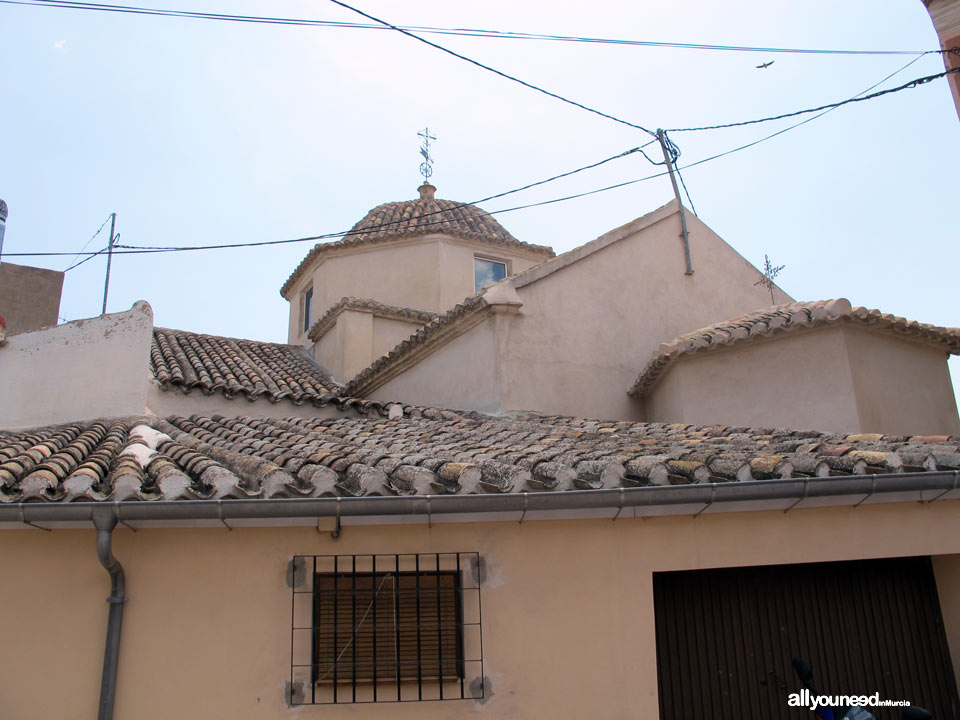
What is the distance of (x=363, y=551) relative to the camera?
5.42 m

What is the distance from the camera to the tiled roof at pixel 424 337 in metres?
10.7

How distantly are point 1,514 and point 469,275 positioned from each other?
37.3 ft

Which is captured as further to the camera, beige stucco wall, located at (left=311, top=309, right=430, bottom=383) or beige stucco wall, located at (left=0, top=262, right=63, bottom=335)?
beige stucco wall, located at (left=311, top=309, right=430, bottom=383)

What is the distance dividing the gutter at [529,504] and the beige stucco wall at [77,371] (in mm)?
4448

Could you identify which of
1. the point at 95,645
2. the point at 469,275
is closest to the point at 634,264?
the point at 469,275

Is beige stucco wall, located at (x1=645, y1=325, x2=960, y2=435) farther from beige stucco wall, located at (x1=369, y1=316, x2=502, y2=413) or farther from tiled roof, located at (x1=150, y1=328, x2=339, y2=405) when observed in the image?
tiled roof, located at (x1=150, y1=328, x2=339, y2=405)

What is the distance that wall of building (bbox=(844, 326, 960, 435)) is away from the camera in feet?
30.6

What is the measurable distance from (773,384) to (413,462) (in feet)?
19.2

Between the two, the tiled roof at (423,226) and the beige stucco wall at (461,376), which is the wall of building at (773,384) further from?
the tiled roof at (423,226)

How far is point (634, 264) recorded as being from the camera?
1184cm

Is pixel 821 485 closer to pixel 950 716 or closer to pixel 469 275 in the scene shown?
pixel 950 716

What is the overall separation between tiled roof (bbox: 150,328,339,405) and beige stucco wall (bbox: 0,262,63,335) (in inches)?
59.4

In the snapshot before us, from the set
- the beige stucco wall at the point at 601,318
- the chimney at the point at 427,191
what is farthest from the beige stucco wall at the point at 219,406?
the chimney at the point at 427,191

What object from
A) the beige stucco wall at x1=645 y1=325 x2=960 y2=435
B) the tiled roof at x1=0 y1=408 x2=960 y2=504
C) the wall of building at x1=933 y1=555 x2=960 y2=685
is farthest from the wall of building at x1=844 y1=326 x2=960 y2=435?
the wall of building at x1=933 y1=555 x2=960 y2=685
